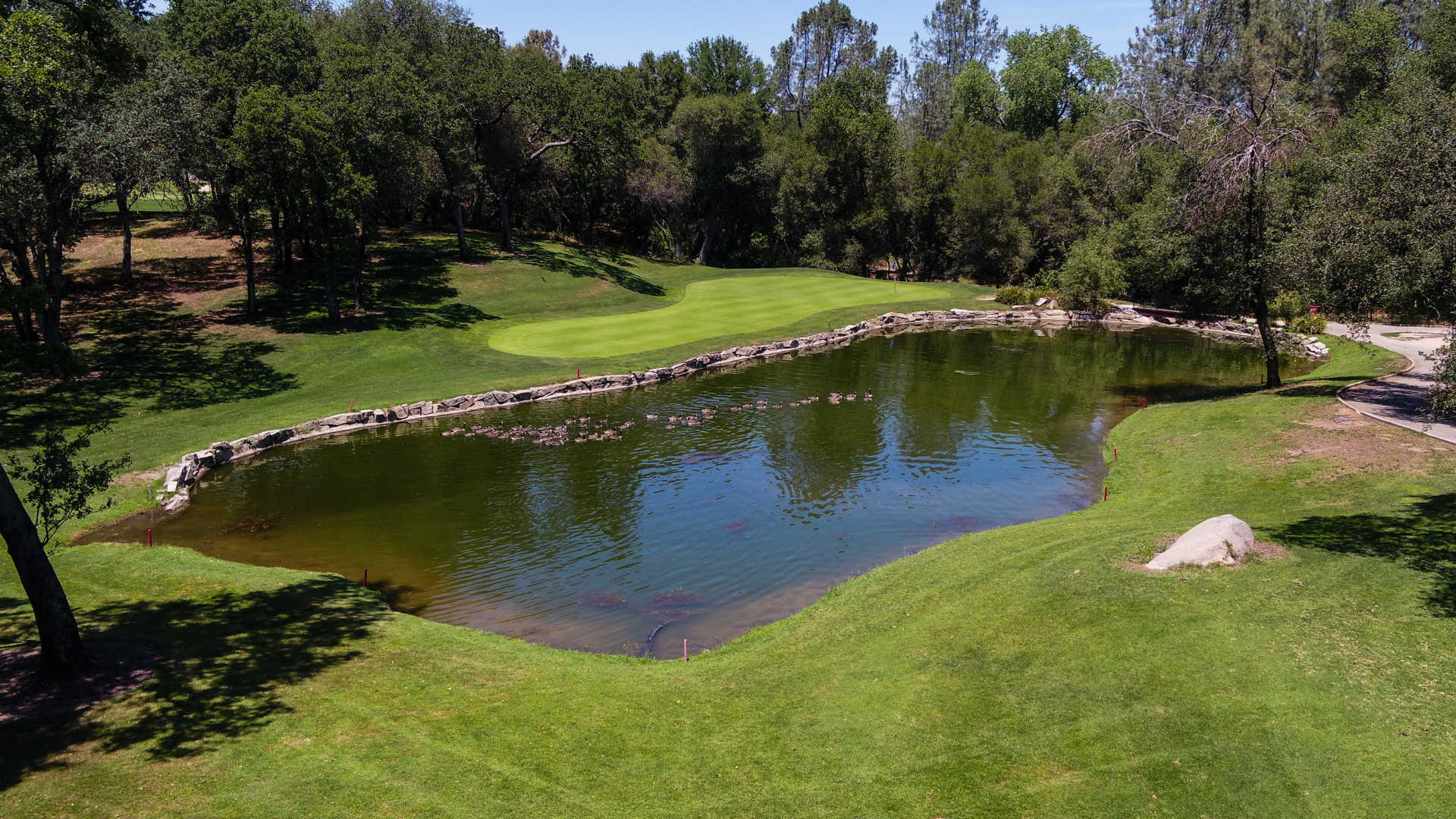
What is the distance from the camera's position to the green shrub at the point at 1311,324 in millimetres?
45219

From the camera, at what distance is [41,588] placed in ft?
36.6

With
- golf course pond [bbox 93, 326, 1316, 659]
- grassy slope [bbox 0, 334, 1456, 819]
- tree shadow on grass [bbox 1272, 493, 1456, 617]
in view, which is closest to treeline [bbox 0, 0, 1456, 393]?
tree shadow on grass [bbox 1272, 493, 1456, 617]

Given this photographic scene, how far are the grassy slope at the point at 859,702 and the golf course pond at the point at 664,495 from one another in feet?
7.78

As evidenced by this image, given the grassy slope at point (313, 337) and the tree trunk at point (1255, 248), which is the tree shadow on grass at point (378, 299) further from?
the tree trunk at point (1255, 248)

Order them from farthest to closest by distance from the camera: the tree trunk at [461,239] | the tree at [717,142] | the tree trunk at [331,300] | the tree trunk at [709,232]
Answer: the tree trunk at [709,232] → the tree at [717,142] → the tree trunk at [461,239] → the tree trunk at [331,300]

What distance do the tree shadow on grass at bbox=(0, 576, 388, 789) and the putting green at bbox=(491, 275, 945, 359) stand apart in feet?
79.8

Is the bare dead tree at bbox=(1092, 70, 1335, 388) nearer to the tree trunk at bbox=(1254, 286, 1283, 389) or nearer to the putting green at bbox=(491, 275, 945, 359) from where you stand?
the tree trunk at bbox=(1254, 286, 1283, 389)

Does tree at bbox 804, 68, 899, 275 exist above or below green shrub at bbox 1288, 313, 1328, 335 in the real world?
above

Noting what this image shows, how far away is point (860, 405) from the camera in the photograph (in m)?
32.9

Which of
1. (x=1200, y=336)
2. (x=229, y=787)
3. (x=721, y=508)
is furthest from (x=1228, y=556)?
(x=1200, y=336)

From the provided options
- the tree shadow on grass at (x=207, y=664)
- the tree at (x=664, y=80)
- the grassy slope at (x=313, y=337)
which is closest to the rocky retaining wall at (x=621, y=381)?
the grassy slope at (x=313, y=337)

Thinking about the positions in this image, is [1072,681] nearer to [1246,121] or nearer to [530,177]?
[1246,121]

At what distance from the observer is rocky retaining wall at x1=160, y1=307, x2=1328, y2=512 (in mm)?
25438

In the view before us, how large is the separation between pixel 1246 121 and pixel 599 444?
2500cm
